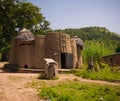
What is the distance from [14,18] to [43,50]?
1542 cm

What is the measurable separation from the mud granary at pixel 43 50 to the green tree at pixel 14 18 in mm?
10943

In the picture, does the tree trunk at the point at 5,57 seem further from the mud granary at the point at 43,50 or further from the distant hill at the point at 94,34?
the distant hill at the point at 94,34

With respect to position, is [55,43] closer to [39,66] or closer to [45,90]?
[39,66]

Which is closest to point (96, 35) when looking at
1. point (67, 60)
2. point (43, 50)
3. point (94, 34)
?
point (94, 34)

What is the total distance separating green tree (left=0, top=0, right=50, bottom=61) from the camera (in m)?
36.3

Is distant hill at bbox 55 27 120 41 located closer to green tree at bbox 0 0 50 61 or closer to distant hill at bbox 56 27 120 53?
distant hill at bbox 56 27 120 53

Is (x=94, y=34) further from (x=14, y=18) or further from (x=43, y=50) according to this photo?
(x=43, y=50)

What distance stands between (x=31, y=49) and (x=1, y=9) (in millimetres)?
15261

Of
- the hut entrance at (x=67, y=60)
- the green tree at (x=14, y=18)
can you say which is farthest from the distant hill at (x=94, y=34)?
the hut entrance at (x=67, y=60)

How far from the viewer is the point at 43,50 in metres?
24.9

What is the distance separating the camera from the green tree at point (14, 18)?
119ft

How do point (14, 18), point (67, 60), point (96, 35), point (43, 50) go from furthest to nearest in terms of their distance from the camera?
1. point (96, 35)
2. point (14, 18)
3. point (67, 60)
4. point (43, 50)

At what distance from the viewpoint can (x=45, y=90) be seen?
12750 millimetres

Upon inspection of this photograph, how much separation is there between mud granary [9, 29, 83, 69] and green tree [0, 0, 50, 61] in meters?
10.9
